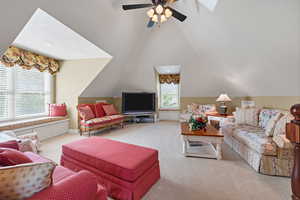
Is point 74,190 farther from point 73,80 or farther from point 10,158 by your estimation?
point 73,80

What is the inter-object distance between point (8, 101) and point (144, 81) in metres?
4.11

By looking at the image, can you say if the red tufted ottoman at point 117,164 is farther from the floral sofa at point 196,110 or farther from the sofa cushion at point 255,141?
the floral sofa at point 196,110

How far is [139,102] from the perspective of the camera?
19.8 ft

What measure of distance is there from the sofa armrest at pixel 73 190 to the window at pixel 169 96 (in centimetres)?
555

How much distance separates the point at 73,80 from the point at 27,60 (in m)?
1.17

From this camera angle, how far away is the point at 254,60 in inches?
151

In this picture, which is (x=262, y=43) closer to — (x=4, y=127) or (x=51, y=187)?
(x=51, y=187)

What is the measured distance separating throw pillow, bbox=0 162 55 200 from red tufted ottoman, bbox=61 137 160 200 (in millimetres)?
759

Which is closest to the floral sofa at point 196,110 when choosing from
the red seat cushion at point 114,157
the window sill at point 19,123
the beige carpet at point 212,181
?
the beige carpet at point 212,181

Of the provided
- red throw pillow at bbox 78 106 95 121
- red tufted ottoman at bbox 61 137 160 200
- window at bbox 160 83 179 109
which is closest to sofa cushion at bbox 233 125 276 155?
red tufted ottoman at bbox 61 137 160 200

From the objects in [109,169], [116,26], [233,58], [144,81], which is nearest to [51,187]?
[109,169]

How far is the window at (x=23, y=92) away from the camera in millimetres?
3281

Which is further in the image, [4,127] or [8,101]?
[8,101]

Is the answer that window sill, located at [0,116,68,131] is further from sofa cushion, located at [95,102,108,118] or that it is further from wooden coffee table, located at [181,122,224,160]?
wooden coffee table, located at [181,122,224,160]
